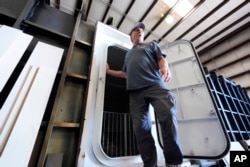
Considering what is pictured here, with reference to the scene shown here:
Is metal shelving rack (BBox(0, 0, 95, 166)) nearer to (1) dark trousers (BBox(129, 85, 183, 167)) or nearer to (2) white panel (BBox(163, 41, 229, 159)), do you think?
(1) dark trousers (BBox(129, 85, 183, 167))

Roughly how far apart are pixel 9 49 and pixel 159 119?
1295 millimetres

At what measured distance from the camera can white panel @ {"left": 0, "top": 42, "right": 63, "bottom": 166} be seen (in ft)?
2.66

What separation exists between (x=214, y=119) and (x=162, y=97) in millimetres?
675

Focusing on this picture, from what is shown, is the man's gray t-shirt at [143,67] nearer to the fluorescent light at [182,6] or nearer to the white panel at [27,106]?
the white panel at [27,106]

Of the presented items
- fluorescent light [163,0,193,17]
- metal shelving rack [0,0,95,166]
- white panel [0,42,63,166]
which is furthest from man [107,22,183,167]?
fluorescent light [163,0,193,17]

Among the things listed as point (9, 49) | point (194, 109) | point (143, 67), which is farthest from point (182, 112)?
point (9, 49)

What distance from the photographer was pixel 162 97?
3.48 feet

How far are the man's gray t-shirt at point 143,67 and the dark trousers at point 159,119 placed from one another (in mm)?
61

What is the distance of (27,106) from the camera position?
3.14ft

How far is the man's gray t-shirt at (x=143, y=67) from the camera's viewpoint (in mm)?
1179

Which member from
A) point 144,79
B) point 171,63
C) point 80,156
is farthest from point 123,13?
point 80,156

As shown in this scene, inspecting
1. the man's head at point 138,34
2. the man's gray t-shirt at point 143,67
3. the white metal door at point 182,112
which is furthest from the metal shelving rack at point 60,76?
the man's head at point 138,34

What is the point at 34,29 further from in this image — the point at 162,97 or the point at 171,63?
the point at 171,63

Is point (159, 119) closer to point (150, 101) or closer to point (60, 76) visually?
point (150, 101)
